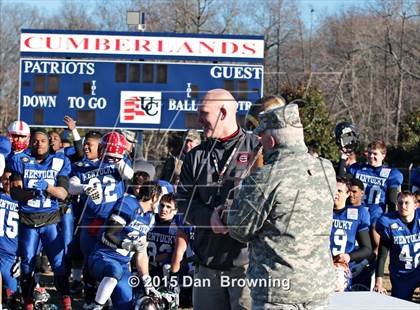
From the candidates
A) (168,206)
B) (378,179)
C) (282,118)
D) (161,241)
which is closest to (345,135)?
(378,179)

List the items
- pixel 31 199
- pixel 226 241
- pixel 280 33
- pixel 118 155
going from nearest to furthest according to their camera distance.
Answer: 1. pixel 226 241
2. pixel 118 155
3. pixel 31 199
4. pixel 280 33

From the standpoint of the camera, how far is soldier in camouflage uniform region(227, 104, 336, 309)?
11.9 ft

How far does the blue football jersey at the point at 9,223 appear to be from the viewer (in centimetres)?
767

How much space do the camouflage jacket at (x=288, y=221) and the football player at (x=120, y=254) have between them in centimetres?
326

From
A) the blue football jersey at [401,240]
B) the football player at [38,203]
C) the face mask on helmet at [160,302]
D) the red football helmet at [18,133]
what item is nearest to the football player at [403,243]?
the blue football jersey at [401,240]

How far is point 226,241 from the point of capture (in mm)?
4266

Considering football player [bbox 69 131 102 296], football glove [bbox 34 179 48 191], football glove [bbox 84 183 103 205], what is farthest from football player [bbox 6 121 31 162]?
football glove [bbox 84 183 103 205]

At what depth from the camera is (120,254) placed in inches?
273

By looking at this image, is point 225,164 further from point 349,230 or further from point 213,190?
point 349,230

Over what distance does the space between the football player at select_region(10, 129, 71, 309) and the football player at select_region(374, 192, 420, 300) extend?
10.3ft

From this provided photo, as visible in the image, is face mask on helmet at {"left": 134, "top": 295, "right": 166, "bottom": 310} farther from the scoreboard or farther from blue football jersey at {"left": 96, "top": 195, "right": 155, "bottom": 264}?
the scoreboard

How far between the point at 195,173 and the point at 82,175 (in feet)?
12.1

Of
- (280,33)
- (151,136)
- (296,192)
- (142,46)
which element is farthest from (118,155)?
(280,33)

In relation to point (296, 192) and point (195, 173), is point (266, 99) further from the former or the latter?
point (296, 192)
